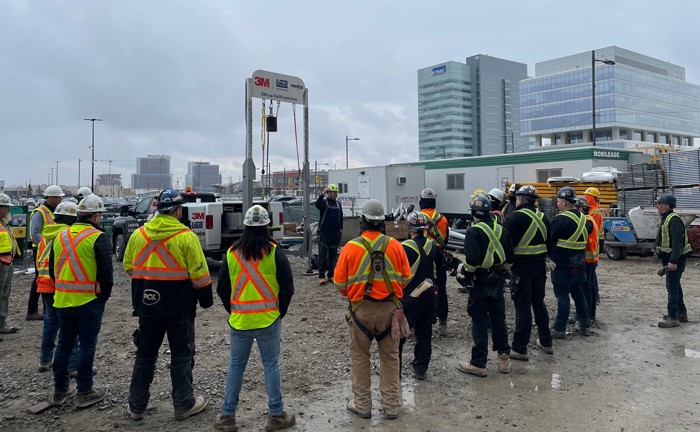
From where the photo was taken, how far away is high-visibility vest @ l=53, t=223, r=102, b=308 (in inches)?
175

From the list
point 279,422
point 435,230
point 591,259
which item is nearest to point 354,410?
point 279,422

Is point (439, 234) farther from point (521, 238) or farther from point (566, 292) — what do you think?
point (566, 292)

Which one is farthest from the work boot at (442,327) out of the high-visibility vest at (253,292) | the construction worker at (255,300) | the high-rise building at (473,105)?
the high-rise building at (473,105)

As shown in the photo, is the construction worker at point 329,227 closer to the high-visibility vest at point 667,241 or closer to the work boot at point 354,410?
the high-visibility vest at point 667,241

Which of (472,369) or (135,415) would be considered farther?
(472,369)

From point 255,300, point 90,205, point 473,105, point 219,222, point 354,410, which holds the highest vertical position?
point 473,105

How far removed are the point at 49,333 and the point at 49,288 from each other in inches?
24.6

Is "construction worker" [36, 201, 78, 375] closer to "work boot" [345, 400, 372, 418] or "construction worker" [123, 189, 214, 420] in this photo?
"construction worker" [123, 189, 214, 420]

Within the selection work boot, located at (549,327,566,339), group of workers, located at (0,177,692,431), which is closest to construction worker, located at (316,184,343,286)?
group of workers, located at (0,177,692,431)

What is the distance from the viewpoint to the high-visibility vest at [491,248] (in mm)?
5141

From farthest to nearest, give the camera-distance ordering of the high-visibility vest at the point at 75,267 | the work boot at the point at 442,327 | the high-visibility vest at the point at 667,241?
the high-visibility vest at the point at 667,241
the work boot at the point at 442,327
the high-visibility vest at the point at 75,267

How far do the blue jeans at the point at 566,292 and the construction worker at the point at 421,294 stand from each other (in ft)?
6.93

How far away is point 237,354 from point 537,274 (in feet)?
11.8

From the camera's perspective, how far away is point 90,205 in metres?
4.66
